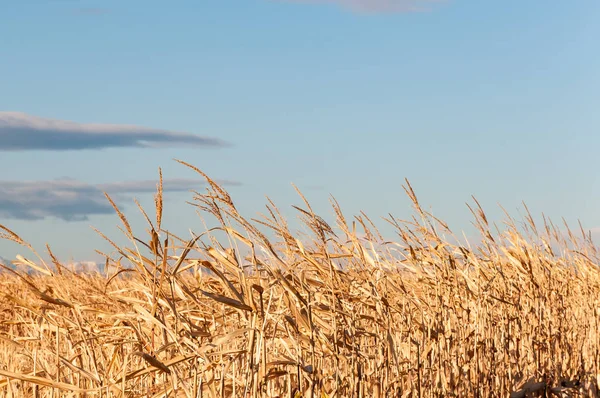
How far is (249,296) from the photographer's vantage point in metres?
2.66

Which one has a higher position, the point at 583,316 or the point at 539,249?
the point at 539,249

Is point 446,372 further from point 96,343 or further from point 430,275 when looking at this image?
point 96,343

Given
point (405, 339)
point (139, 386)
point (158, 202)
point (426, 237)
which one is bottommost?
point (139, 386)

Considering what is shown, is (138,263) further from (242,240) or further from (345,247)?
(345,247)

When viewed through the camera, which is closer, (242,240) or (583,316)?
(242,240)

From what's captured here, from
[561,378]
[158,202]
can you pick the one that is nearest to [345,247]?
[158,202]

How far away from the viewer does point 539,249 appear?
6.63 meters

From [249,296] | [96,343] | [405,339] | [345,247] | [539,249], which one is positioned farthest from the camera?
[539,249]

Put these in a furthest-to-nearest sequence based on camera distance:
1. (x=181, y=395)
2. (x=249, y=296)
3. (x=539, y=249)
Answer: (x=539, y=249) < (x=181, y=395) < (x=249, y=296)

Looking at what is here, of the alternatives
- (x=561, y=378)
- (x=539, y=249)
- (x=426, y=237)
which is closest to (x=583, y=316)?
(x=539, y=249)

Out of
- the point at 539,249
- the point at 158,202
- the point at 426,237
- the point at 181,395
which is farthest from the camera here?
the point at 539,249

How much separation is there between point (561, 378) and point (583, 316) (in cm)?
193

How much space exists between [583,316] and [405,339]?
3.57 m

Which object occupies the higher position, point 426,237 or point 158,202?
point 426,237
